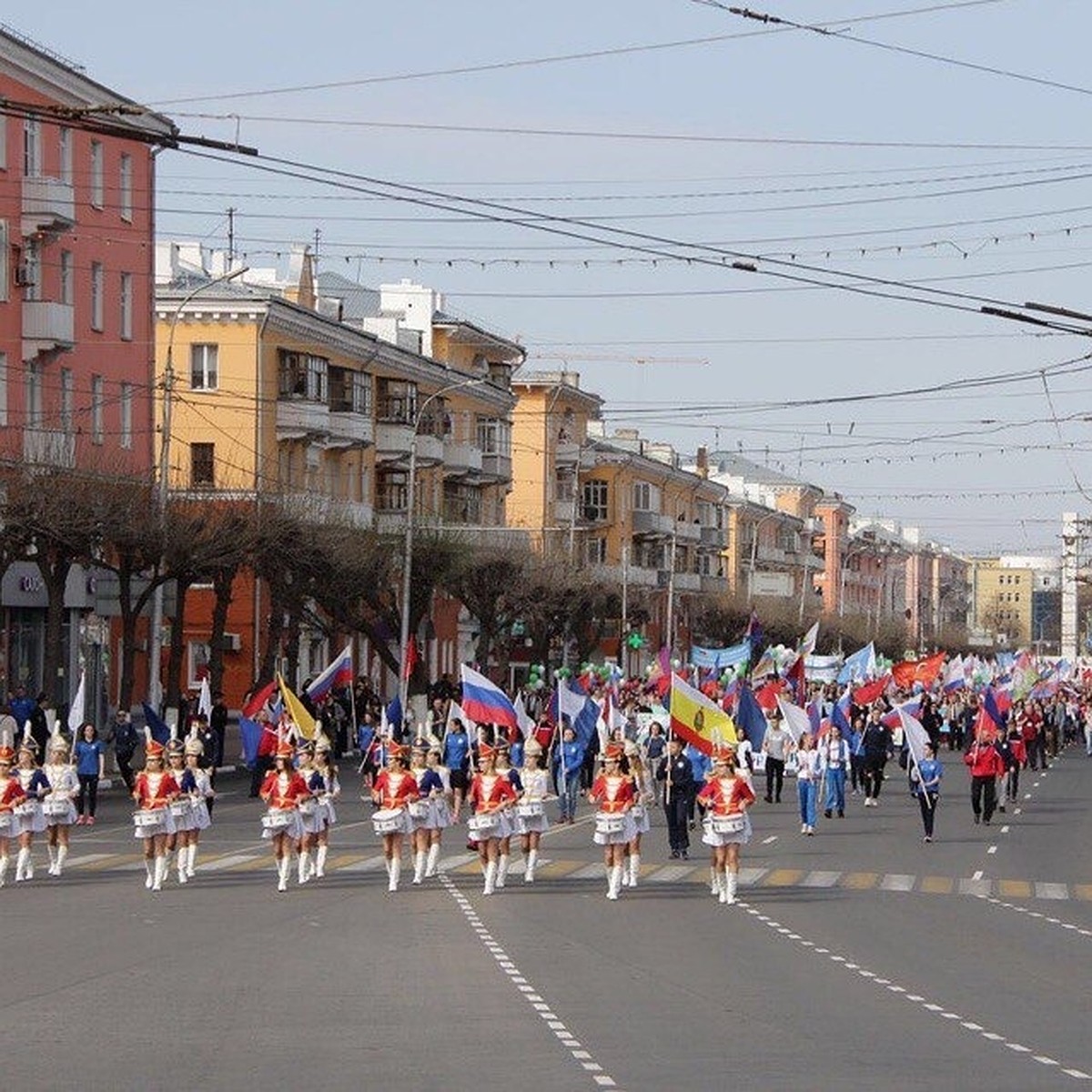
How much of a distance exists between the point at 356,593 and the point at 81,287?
10224 millimetres

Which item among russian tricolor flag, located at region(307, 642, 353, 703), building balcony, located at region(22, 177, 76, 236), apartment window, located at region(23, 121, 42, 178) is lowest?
russian tricolor flag, located at region(307, 642, 353, 703)

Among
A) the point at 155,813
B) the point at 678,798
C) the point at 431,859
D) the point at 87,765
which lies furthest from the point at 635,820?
the point at 87,765

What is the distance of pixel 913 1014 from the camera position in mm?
17781

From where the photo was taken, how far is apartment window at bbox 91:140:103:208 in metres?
63.4

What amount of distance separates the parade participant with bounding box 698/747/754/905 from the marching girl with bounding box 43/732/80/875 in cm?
768

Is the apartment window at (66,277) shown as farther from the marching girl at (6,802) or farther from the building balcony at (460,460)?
the marching girl at (6,802)

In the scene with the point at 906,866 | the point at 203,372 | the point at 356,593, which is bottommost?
the point at 906,866

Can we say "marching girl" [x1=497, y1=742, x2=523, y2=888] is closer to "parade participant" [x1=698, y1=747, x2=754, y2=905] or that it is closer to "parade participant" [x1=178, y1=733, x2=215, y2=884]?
"parade participant" [x1=698, y1=747, x2=754, y2=905]

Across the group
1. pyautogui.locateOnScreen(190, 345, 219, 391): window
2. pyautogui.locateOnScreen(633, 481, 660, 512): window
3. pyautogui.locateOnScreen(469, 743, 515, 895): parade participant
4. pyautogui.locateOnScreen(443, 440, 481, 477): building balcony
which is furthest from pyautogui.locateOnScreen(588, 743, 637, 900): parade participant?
pyautogui.locateOnScreen(633, 481, 660, 512): window

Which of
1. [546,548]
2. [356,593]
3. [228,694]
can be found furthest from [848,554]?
[356,593]

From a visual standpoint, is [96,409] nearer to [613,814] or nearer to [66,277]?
[66,277]

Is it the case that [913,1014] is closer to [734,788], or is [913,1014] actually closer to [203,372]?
[734,788]

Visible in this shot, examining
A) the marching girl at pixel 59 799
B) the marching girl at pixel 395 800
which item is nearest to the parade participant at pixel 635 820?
the marching girl at pixel 395 800

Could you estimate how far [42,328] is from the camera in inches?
2347
